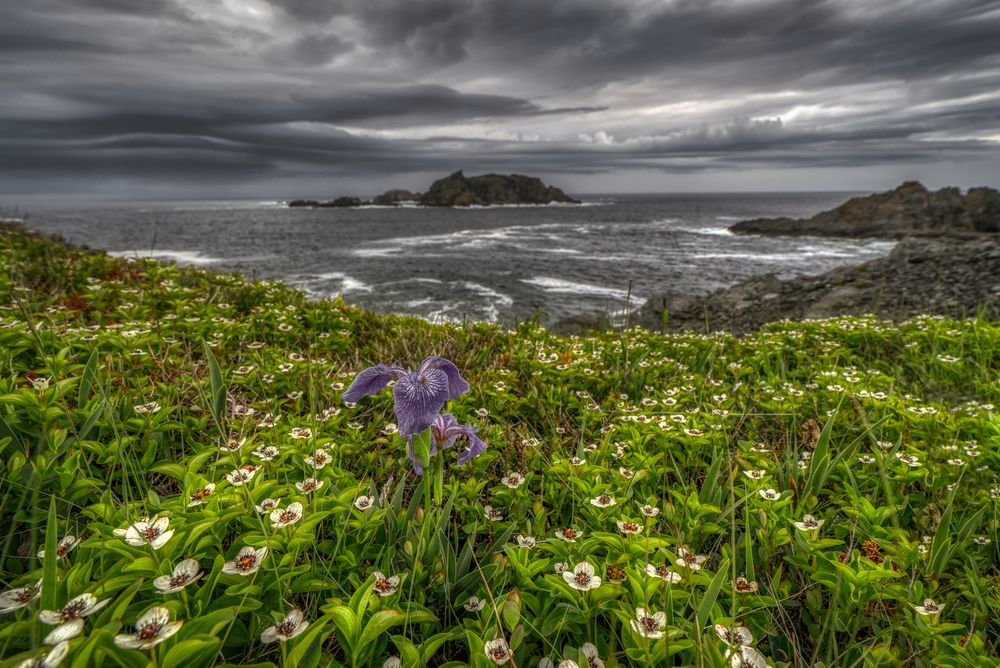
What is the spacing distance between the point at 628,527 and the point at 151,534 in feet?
5.90

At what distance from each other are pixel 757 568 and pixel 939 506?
4.19 feet

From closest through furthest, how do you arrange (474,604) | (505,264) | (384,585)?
(384,585) < (474,604) < (505,264)

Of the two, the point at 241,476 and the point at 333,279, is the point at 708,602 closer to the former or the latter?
the point at 241,476

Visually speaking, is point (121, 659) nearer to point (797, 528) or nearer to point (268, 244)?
point (797, 528)

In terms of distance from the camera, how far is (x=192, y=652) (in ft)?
4.04

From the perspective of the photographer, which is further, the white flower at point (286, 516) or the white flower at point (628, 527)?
the white flower at point (628, 527)

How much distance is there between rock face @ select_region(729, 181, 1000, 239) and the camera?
45.3 m

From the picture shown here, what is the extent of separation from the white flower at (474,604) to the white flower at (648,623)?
1.85ft

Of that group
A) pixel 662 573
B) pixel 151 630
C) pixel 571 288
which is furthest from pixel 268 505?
pixel 571 288

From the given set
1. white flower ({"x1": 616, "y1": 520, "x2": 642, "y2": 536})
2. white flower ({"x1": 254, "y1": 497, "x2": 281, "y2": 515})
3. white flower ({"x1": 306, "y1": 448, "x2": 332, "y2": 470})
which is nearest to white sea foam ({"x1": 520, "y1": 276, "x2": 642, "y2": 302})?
white flower ({"x1": 616, "y1": 520, "x2": 642, "y2": 536})

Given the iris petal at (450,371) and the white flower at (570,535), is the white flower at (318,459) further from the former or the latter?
the white flower at (570,535)

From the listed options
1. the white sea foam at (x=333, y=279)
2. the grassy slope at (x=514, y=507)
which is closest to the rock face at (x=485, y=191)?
the white sea foam at (x=333, y=279)

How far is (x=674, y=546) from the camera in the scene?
216cm

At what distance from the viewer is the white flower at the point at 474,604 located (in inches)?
69.6
